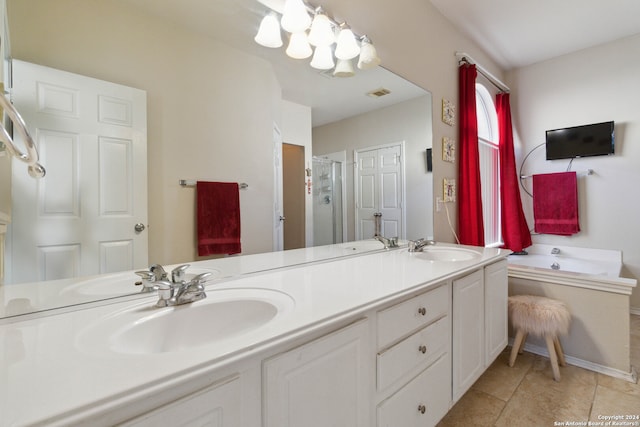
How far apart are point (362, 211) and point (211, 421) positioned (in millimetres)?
1383

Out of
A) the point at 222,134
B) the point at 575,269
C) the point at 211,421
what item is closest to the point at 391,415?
the point at 211,421

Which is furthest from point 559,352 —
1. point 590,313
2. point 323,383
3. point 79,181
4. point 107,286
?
point 79,181

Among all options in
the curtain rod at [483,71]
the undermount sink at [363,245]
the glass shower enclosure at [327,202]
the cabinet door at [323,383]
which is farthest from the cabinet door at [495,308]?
the curtain rod at [483,71]

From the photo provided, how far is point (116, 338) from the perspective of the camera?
69 centimetres

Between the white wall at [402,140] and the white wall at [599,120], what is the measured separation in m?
2.06

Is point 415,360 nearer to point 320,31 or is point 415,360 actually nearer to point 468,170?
point 320,31

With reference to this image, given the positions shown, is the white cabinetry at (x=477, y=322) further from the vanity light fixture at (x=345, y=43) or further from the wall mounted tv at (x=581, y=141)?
the wall mounted tv at (x=581, y=141)

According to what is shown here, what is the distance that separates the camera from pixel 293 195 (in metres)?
1.39

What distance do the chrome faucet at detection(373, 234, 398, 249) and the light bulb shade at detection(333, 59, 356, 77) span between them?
3.25ft

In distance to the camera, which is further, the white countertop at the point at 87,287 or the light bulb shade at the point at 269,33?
the light bulb shade at the point at 269,33

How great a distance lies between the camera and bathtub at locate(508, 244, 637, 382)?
1820mm

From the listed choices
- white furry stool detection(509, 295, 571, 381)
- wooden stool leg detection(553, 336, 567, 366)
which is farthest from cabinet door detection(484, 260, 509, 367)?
wooden stool leg detection(553, 336, 567, 366)

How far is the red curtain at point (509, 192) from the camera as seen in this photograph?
3207 millimetres

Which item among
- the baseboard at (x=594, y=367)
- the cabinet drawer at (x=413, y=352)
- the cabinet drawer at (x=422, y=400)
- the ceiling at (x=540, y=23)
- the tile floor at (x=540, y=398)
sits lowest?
the tile floor at (x=540, y=398)
